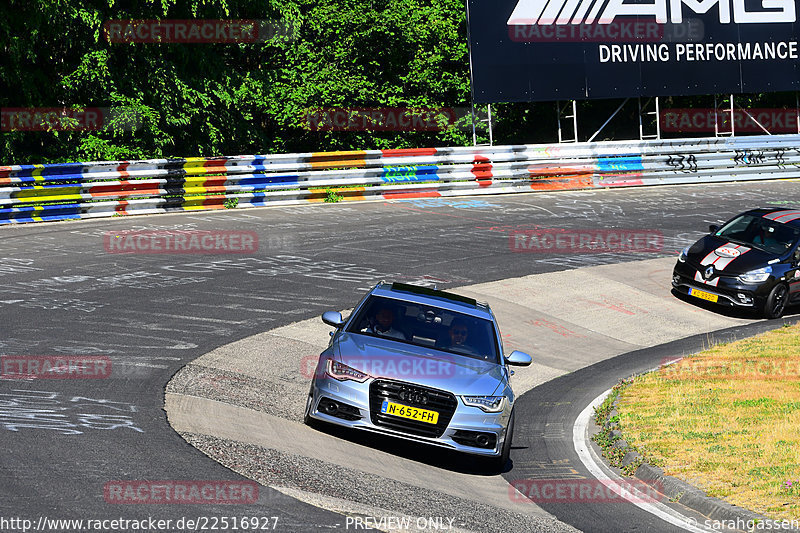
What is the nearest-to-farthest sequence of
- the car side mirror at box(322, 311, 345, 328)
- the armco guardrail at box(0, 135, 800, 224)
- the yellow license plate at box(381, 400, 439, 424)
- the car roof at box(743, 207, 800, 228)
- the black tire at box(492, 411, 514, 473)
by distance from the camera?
the yellow license plate at box(381, 400, 439, 424)
the black tire at box(492, 411, 514, 473)
the car side mirror at box(322, 311, 345, 328)
the car roof at box(743, 207, 800, 228)
the armco guardrail at box(0, 135, 800, 224)

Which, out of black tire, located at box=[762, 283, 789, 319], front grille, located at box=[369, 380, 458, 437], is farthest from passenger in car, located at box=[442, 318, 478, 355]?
black tire, located at box=[762, 283, 789, 319]

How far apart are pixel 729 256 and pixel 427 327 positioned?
30.8ft

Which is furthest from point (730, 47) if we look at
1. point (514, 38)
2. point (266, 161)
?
point (266, 161)

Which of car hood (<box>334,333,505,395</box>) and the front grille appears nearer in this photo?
the front grille

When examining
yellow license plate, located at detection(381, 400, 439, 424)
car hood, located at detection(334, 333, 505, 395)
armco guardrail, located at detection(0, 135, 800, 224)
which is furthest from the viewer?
armco guardrail, located at detection(0, 135, 800, 224)

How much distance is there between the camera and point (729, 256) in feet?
58.3

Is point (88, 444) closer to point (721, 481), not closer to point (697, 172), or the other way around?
point (721, 481)

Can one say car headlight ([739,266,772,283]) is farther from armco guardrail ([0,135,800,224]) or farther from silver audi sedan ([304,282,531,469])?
armco guardrail ([0,135,800,224])

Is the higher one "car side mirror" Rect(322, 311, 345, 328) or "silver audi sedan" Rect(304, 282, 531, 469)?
"car side mirror" Rect(322, 311, 345, 328)

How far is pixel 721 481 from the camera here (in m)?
9.12

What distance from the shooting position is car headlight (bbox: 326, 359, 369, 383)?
368 inches

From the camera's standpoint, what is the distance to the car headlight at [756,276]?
17359 mm

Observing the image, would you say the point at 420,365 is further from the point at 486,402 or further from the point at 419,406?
the point at 486,402

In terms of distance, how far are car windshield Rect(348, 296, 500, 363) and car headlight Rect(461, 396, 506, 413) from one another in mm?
797
